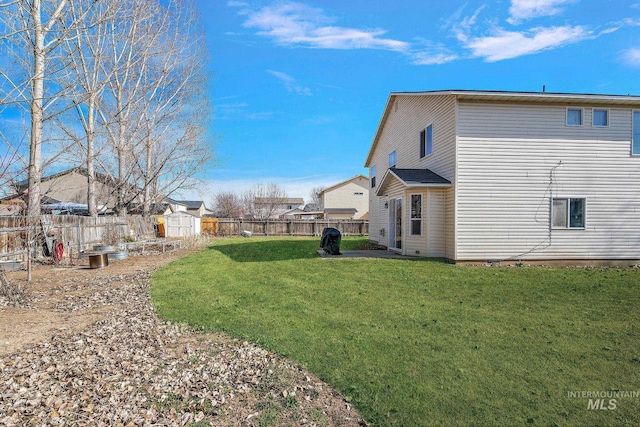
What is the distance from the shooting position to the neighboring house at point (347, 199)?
43.7m

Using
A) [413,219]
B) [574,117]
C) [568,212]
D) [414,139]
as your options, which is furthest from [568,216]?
[414,139]

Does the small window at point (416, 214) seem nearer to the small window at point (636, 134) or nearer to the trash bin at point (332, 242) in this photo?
the trash bin at point (332, 242)

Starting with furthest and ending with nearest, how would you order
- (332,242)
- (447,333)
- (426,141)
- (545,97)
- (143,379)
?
(332,242) < (426,141) < (545,97) < (447,333) < (143,379)

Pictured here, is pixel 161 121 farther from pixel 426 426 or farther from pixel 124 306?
pixel 426 426

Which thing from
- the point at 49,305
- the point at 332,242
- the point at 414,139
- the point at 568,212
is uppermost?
the point at 414,139

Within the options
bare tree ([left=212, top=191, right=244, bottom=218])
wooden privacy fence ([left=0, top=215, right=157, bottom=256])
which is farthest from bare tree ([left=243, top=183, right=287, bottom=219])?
wooden privacy fence ([left=0, top=215, right=157, bottom=256])

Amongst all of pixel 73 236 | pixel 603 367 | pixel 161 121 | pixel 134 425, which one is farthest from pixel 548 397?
pixel 161 121

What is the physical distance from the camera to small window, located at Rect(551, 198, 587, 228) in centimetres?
1091

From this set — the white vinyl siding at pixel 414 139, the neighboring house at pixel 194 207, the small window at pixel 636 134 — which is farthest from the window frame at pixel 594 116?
the neighboring house at pixel 194 207

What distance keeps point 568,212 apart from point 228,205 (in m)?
44.7

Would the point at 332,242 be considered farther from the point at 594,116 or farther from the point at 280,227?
the point at 280,227

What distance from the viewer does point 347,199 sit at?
4428 centimetres

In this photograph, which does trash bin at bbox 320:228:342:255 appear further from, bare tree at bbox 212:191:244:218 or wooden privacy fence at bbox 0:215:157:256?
bare tree at bbox 212:191:244:218

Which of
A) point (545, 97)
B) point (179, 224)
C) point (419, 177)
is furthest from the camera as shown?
point (179, 224)
